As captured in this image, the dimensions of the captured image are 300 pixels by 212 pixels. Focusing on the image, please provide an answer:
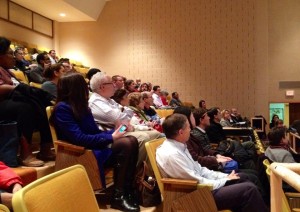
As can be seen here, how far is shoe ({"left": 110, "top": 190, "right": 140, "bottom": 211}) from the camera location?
7.97 feet

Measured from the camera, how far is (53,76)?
3391 millimetres

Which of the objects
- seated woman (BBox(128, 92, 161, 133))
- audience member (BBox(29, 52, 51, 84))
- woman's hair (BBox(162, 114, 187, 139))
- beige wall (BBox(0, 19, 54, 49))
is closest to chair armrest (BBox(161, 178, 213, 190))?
woman's hair (BBox(162, 114, 187, 139))

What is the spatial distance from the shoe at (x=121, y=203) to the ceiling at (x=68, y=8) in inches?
280

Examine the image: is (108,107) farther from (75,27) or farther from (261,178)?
(75,27)

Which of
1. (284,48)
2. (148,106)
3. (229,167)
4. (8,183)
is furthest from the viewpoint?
(284,48)

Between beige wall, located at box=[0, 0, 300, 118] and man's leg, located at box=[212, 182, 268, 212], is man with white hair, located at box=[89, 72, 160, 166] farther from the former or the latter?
beige wall, located at box=[0, 0, 300, 118]

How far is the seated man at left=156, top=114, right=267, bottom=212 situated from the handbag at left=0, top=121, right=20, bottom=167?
97cm

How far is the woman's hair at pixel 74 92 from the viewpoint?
8.00 feet

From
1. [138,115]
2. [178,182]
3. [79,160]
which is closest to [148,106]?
[138,115]

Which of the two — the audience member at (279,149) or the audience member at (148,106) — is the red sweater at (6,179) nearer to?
the audience member at (279,149)

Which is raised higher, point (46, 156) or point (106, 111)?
point (106, 111)

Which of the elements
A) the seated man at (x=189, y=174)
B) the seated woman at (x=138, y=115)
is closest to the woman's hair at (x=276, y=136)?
the seated woman at (x=138, y=115)

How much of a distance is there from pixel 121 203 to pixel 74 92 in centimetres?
86

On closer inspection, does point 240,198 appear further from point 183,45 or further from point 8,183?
point 183,45
